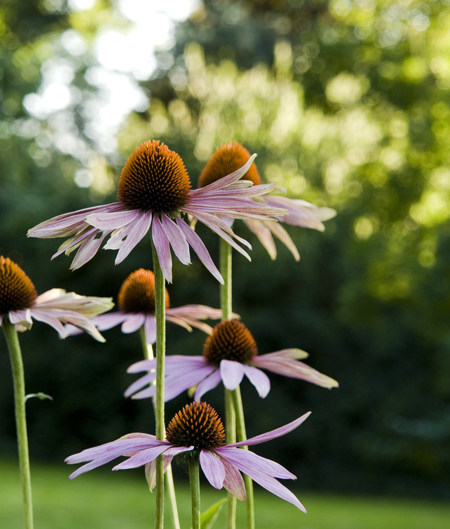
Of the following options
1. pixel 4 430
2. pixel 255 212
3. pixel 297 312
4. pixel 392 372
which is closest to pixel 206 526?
pixel 255 212

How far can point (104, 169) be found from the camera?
8.34m

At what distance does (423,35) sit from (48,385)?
6354 mm

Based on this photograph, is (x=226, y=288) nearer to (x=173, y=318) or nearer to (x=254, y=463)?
(x=173, y=318)

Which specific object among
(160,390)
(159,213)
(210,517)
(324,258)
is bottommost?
(210,517)

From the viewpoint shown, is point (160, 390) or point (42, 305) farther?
point (42, 305)

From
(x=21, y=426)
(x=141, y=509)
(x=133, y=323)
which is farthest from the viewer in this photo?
(x=141, y=509)

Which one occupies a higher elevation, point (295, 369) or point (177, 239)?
point (177, 239)

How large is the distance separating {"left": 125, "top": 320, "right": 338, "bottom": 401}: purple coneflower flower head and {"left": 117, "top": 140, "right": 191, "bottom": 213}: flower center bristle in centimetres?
24

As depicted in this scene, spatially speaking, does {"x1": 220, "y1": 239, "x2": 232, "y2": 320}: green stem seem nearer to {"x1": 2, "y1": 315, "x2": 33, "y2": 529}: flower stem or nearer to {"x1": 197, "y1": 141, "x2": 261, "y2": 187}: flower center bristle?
{"x1": 197, "y1": 141, "x2": 261, "y2": 187}: flower center bristle

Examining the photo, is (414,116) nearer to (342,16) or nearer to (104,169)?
(342,16)

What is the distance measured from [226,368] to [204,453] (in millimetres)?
230

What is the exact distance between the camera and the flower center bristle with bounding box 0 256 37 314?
1003 millimetres

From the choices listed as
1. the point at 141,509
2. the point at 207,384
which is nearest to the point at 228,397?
the point at 207,384

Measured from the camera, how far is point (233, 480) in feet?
2.42
